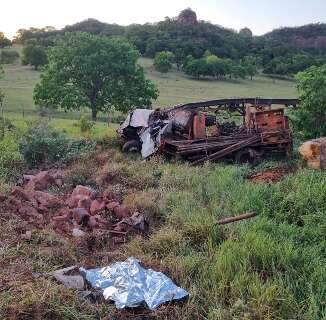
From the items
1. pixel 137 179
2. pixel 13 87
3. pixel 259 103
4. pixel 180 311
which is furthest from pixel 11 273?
pixel 13 87

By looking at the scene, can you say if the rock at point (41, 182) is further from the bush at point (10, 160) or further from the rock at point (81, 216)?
the rock at point (81, 216)

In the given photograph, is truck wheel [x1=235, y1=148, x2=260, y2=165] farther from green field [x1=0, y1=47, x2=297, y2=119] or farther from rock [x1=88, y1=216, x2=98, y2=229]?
green field [x1=0, y1=47, x2=297, y2=119]

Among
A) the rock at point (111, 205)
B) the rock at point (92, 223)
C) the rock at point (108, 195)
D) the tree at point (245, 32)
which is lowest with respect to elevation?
the rock at point (108, 195)

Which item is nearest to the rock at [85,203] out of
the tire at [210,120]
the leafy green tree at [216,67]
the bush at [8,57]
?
the tire at [210,120]

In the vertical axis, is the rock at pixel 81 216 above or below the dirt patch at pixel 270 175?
above

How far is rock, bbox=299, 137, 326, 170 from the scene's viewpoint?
11.0m

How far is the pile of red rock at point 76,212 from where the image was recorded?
24.6 feet

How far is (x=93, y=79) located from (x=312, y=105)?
22.9 metres

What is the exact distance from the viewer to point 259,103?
1508 centimetres

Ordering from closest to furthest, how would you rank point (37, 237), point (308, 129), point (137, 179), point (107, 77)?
point (37, 237) < point (137, 179) < point (308, 129) < point (107, 77)

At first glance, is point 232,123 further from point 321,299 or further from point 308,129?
point 321,299

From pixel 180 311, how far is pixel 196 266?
34.6 inches

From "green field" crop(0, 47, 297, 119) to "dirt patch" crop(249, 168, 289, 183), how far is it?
2504 cm

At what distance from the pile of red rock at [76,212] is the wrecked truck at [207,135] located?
375 centimetres
